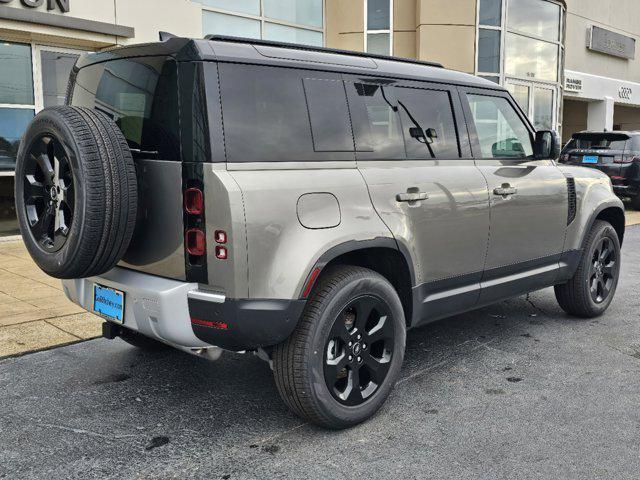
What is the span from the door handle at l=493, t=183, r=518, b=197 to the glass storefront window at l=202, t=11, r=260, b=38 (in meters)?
8.53

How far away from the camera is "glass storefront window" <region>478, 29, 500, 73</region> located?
54.9 ft

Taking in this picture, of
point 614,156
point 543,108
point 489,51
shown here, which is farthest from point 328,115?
point 543,108

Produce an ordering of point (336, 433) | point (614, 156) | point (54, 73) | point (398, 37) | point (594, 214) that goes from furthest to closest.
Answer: point (398, 37) → point (614, 156) → point (54, 73) → point (594, 214) → point (336, 433)

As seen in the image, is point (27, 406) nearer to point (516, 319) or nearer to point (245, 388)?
point (245, 388)

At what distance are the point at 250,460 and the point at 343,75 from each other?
2004mm

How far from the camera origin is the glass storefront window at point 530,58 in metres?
→ 17.5

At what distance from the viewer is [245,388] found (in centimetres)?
387

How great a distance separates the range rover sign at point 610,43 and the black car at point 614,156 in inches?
488

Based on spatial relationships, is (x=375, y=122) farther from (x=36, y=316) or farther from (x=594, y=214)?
(x=36, y=316)

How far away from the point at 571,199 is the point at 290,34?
9.59m

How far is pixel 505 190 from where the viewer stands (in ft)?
14.0

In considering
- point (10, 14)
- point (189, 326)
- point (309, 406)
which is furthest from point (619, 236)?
point (10, 14)

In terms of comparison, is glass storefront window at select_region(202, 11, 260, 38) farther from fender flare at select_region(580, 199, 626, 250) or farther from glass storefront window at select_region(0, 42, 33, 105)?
fender flare at select_region(580, 199, 626, 250)

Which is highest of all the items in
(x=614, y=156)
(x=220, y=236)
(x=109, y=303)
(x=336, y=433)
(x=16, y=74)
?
(x=16, y=74)
